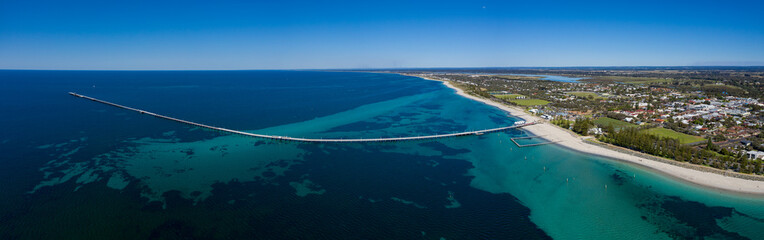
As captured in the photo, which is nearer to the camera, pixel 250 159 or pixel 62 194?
pixel 62 194

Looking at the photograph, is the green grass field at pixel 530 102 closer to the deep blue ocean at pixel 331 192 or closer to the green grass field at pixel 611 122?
the green grass field at pixel 611 122

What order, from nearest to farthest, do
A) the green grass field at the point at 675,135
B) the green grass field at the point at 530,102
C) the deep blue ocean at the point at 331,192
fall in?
the deep blue ocean at the point at 331,192
the green grass field at the point at 675,135
the green grass field at the point at 530,102

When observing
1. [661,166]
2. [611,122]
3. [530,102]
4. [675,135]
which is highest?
[530,102]

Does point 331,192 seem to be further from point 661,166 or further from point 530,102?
point 530,102

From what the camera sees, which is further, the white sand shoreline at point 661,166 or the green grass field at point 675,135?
the green grass field at point 675,135

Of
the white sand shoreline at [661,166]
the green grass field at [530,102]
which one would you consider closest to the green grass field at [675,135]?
the white sand shoreline at [661,166]

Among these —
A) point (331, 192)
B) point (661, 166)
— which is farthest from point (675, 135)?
point (331, 192)

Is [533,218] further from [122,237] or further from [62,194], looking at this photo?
[62,194]

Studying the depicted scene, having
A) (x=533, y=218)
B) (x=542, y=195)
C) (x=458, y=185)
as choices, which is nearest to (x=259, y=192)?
(x=458, y=185)
